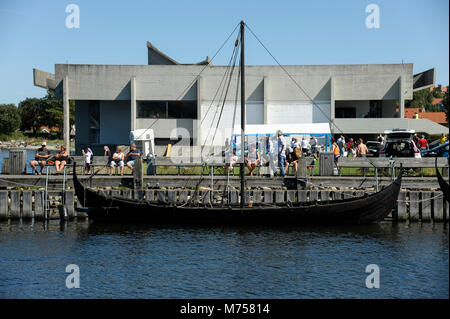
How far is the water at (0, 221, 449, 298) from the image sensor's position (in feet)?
52.8

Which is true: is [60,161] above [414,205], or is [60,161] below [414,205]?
above

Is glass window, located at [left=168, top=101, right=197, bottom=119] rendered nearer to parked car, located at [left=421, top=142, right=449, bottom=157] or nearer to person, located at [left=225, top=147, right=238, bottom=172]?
person, located at [left=225, top=147, right=238, bottom=172]

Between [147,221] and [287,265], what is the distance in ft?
27.0

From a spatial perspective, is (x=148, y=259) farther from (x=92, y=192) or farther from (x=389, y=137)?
(x=389, y=137)

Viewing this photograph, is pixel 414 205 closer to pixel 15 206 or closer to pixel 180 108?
pixel 15 206

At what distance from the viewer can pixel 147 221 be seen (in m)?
24.8

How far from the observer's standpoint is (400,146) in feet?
105

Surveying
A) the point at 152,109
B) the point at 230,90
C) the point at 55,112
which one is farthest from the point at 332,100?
the point at 55,112

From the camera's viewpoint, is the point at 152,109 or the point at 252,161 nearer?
the point at 252,161

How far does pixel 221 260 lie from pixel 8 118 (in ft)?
401

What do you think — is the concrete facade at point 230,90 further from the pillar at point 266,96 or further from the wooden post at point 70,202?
the wooden post at point 70,202
